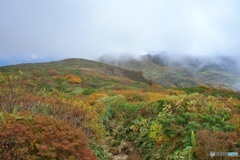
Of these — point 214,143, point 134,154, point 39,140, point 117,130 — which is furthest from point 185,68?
point 39,140

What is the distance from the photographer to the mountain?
2672 inches

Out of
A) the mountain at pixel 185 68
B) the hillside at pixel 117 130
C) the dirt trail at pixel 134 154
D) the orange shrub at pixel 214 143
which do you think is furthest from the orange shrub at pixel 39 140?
the mountain at pixel 185 68

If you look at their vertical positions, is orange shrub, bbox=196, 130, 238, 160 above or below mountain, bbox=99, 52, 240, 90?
above

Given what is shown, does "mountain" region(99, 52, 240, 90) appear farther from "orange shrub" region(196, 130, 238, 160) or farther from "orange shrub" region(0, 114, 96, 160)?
"orange shrub" region(0, 114, 96, 160)

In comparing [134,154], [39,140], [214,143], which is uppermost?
[39,140]

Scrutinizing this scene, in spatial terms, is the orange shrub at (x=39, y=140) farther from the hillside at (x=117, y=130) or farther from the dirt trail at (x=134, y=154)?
the dirt trail at (x=134, y=154)

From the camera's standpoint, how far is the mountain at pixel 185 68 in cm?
6788

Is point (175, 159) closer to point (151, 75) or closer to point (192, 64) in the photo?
point (151, 75)

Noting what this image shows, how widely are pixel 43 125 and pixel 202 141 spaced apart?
3611mm

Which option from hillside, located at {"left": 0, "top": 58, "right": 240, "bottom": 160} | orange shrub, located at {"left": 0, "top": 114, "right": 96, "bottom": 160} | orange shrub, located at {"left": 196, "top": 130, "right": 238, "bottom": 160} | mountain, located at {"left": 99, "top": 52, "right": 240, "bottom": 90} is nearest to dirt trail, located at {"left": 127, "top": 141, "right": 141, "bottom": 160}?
hillside, located at {"left": 0, "top": 58, "right": 240, "bottom": 160}

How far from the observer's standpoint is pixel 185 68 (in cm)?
9162

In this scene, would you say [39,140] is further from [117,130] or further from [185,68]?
[185,68]

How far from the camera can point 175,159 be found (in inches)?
255

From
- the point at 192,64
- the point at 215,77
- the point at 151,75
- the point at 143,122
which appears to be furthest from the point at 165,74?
the point at 143,122
